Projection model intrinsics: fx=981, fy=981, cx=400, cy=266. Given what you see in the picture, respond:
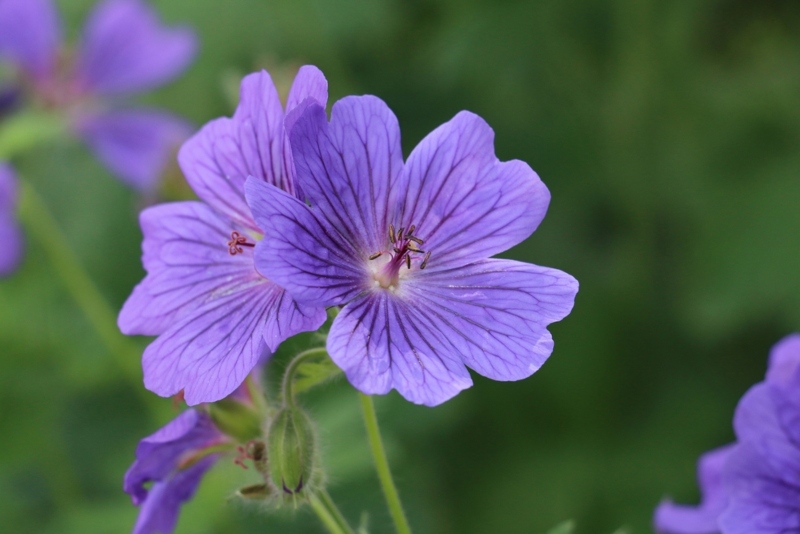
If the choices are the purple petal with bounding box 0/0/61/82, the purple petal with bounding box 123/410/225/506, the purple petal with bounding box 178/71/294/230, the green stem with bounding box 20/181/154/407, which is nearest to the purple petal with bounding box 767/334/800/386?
the purple petal with bounding box 178/71/294/230

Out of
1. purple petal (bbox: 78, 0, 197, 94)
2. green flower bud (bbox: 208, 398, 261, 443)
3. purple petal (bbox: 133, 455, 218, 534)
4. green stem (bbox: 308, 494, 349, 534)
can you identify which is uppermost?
purple petal (bbox: 78, 0, 197, 94)

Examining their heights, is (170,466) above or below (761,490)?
above

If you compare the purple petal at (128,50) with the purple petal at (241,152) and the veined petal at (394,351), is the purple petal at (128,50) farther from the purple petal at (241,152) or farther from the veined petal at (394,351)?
the veined petal at (394,351)

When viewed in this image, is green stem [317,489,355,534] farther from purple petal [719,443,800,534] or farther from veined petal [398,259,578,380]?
purple petal [719,443,800,534]

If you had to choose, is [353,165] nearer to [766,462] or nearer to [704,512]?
[766,462]

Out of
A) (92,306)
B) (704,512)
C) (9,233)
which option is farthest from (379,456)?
(9,233)
